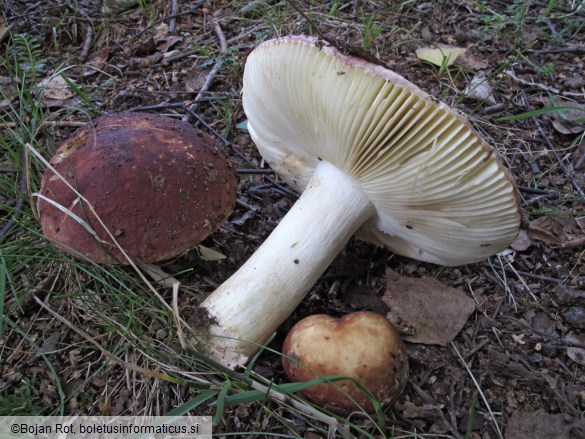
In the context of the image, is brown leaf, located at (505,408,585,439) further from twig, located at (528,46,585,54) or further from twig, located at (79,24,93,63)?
twig, located at (79,24,93,63)

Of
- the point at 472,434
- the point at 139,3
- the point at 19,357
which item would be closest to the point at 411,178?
the point at 472,434

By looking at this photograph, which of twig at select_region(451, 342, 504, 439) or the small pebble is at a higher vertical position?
the small pebble

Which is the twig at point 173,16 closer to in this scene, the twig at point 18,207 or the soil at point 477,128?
the soil at point 477,128

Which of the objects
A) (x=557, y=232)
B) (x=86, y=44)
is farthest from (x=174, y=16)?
(x=557, y=232)

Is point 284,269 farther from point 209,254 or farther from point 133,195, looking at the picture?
point 133,195

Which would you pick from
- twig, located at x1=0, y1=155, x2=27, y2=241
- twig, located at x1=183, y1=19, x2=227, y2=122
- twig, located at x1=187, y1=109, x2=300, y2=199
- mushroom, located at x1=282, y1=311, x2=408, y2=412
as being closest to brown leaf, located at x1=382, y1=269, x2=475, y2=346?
mushroom, located at x1=282, y1=311, x2=408, y2=412

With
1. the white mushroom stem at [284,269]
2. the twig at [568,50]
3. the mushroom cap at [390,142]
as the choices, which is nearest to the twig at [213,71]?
the mushroom cap at [390,142]

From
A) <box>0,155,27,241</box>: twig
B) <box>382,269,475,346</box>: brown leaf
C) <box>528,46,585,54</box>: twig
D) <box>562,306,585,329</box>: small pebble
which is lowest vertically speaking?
<box>382,269,475,346</box>: brown leaf
